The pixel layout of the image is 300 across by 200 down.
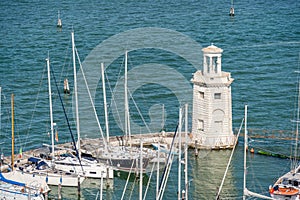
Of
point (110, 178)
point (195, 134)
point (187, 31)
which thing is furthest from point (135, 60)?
point (110, 178)

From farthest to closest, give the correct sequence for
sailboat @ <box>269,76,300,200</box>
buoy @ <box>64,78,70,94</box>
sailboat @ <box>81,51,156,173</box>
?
buoy @ <box>64,78,70,94</box>, sailboat @ <box>81,51,156,173</box>, sailboat @ <box>269,76,300,200</box>

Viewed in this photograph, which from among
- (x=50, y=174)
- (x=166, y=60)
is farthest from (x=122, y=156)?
(x=166, y=60)

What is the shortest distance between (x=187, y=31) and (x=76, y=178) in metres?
69.3

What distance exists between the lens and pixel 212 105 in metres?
83.4

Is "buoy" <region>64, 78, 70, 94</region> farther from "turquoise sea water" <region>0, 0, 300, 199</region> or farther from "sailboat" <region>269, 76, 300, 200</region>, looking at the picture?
"sailboat" <region>269, 76, 300, 200</region>

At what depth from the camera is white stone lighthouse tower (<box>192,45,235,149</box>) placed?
273ft

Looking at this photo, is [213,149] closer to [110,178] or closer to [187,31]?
[110,178]

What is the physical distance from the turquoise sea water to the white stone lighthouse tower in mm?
1609

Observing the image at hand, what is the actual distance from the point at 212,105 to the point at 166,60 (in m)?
38.2

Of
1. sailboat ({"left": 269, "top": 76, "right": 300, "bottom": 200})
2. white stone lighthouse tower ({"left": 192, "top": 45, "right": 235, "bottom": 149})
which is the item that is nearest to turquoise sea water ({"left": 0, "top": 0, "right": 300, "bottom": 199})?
white stone lighthouse tower ({"left": 192, "top": 45, "right": 235, "bottom": 149})

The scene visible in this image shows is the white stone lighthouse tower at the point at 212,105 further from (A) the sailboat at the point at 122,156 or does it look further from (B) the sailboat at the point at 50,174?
(B) the sailboat at the point at 50,174

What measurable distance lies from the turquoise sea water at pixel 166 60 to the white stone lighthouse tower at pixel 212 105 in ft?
5.28

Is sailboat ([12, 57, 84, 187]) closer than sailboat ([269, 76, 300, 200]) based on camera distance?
No

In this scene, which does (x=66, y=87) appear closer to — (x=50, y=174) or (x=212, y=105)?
(x=212, y=105)
